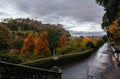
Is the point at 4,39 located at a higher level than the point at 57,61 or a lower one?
higher

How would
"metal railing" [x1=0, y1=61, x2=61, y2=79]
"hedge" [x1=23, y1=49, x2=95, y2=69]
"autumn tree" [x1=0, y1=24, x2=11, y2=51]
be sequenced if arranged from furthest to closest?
"autumn tree" [x1=0, y1=24, x2=11, y2=51] < "hedge" [x1=23, y1=49, x2=95, y2=69] < "metal railing" [x1=0, y1=61, x2=61, y2=79]

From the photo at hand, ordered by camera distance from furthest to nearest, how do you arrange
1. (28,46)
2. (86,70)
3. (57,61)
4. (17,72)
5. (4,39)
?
(4,39), (28,46), (86,70), (57,61), (17,72)

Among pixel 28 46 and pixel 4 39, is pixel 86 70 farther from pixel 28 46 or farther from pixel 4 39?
pixel 4 39

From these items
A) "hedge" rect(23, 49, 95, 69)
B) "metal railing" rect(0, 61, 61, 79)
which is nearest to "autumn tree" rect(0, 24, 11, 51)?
"hedge" rect(23, 49, 95, 69)

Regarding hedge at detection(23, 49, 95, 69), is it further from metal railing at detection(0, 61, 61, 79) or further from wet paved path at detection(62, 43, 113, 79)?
metal railing at detection(0, 61, 61, 79)

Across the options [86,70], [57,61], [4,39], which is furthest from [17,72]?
[4,39]

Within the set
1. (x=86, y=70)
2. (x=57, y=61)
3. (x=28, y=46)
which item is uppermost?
(x=28, y=46)

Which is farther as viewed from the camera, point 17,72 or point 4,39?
point 4,39

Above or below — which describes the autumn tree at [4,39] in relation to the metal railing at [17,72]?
above

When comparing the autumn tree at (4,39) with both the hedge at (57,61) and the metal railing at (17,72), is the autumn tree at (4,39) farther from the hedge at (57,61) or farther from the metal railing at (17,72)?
the metal railing at (17,72)

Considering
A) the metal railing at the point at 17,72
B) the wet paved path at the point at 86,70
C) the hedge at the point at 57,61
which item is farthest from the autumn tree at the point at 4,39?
the metal railing at the point at 17,72

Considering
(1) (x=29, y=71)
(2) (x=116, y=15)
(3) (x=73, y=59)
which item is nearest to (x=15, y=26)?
(3) (x=73, y=59)

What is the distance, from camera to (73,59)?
29.5 meters

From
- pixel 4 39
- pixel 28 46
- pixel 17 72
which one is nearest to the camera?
pixel 17 72
